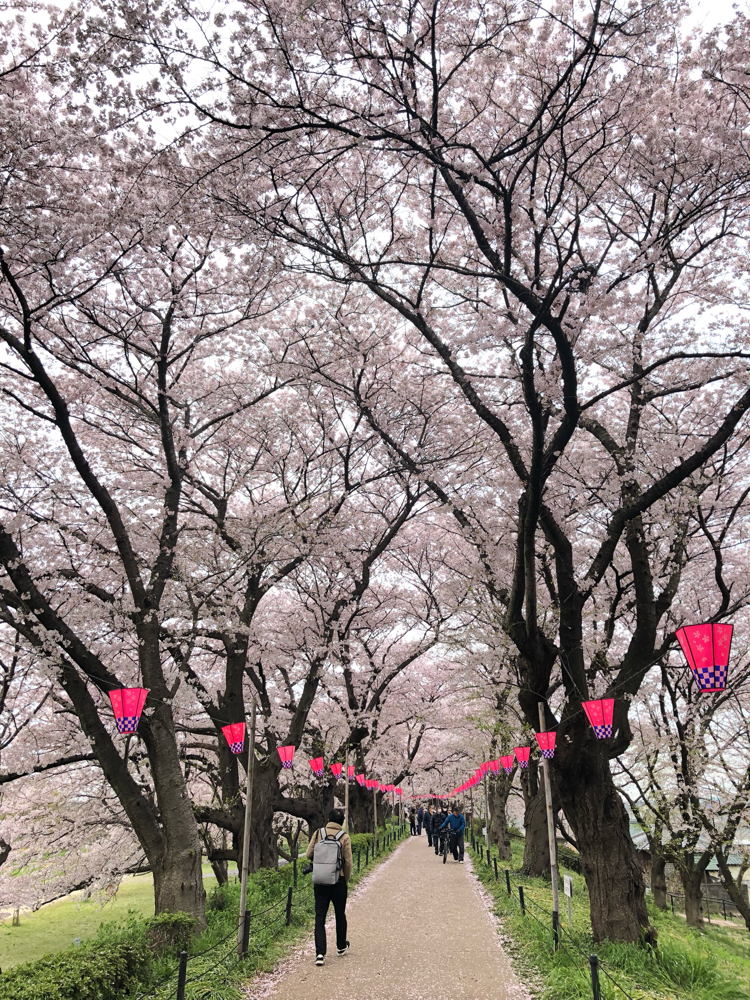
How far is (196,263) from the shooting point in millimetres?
8617

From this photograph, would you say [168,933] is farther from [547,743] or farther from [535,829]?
[535,829]

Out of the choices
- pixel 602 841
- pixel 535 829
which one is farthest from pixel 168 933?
pixel 535 829

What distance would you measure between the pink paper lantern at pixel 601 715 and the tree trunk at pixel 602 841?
37cm

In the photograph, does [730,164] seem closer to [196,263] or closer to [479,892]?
[196,263]

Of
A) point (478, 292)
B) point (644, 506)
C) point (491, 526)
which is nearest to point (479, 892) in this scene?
point (491, 526)

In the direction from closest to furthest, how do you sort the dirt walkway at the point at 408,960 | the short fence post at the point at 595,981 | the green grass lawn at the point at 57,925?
the short fence post at the point at 595,981 < the dirt walkway at the point at 408,960 < the green grass lawn at the point at 57,925

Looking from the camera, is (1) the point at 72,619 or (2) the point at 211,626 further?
(2) the point at 211,626

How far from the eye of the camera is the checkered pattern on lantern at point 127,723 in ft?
22.3

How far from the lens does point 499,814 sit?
19.9 meters

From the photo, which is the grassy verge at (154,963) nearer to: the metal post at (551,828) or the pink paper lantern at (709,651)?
the metal post at (551,828)

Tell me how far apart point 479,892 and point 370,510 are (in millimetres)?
8543

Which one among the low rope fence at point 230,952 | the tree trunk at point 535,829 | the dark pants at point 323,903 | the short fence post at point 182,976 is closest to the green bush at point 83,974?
the low rope fence at point 230,952

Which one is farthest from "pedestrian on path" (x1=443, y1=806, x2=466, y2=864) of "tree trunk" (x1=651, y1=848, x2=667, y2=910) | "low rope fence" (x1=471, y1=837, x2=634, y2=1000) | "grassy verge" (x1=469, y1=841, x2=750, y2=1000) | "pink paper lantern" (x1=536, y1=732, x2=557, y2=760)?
"pink paper lantern" (x1=536, y1=732, x2=557, y2=760)

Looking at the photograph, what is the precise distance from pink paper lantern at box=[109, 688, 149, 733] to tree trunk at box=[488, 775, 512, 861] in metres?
15.9
